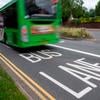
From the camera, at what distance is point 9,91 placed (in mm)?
8023

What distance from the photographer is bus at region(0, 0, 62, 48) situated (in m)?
16.6

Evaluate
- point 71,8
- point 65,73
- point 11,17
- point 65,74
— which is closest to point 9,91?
point 65,74

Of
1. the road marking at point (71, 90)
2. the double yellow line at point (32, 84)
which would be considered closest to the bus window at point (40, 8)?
the double yellow line at point (32, 84)

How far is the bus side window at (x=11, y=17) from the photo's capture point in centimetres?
1744

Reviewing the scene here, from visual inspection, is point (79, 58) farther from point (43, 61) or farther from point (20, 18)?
point (20, 18)

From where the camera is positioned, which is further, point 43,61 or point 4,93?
point 43,61

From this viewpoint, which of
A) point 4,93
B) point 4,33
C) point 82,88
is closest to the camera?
point 4,93

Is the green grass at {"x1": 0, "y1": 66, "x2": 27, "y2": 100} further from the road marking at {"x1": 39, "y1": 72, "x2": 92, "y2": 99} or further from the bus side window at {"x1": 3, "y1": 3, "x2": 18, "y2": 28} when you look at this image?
the bus side window at {"x1": 3, "y1": 3, "x2": 18, "y2": 28}

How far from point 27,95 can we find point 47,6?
9.93m

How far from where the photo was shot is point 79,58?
47.1ft

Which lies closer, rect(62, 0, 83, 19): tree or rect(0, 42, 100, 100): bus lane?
rect(0, 42, 100, 100): bus lane

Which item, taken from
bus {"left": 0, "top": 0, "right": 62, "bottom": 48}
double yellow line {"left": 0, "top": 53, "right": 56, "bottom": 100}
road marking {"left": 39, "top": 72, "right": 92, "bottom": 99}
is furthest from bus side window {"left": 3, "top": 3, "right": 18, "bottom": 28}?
road marking {"left": 39, "top": 72, "right": 92, "bottom": 99}

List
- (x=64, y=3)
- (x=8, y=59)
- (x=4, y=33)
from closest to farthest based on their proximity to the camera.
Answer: (x=8, y=59), (x=4, y=33), (x=64, y=3)

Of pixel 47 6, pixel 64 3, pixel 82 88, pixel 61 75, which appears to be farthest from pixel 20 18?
pixel 64 3
